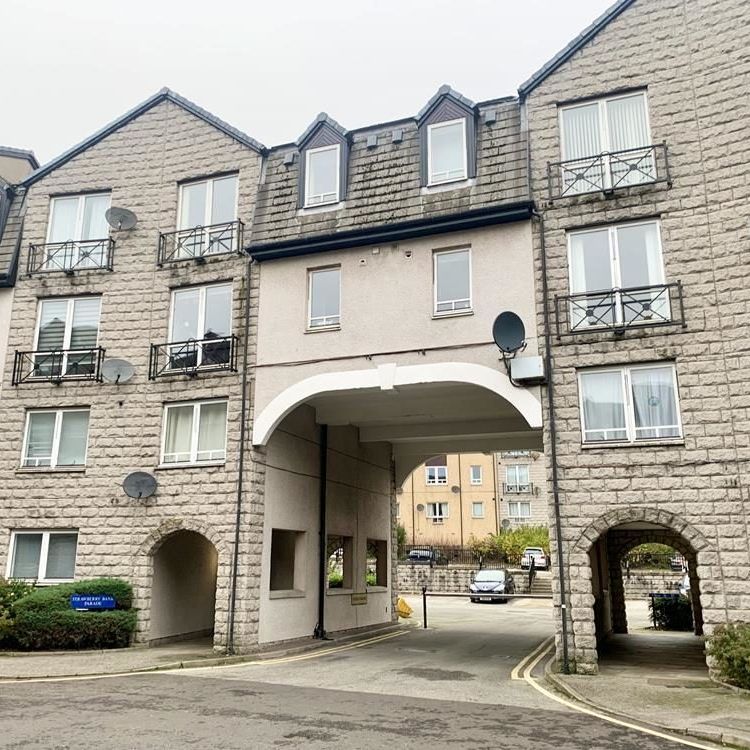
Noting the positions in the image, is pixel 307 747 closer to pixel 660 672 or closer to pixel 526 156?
pixel 660 672

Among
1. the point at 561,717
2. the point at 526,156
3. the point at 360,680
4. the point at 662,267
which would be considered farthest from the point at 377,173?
the point at 561,717

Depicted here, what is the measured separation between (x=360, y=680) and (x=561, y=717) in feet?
13.4

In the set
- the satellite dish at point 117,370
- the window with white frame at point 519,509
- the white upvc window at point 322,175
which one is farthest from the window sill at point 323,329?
the window with white frame at point 519,509

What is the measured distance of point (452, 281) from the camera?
1585 centimetres

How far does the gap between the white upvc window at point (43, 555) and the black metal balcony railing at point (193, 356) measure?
14.7ft

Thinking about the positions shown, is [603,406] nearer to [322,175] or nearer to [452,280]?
[452,280]

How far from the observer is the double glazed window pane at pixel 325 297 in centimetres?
1670

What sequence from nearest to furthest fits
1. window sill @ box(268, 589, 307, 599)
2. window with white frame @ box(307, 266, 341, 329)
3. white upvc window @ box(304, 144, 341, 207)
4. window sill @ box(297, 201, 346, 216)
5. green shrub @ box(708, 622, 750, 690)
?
1. green shrub @ box(708, 622, 750, 690)
2. window with white frame @ box(307, 266, 341, 329)
3. window sill @ box(268, 589, 307, 599)
4. window sill @ box(297, 201, 346, 216)
5. white upvc window @ box(304, 144, 341, 207)

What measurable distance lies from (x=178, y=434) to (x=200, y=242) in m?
4.84

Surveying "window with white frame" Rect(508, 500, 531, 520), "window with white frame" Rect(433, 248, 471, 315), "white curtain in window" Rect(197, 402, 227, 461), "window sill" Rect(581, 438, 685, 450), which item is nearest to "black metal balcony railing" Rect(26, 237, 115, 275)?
"white curtain in window" Rect(197, 402, 227, 461)

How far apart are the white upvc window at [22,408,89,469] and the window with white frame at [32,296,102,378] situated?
3.39ft

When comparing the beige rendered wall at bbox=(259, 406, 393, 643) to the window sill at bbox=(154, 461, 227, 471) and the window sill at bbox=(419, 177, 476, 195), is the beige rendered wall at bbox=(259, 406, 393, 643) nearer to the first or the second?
the window sill at bbox=(154, 461, 227, 471)

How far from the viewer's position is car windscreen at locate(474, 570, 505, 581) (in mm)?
36594

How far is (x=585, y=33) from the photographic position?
15.9 meters
